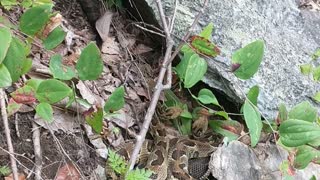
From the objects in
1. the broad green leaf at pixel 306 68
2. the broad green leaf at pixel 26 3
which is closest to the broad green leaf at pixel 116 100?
the broad green leaf at pixel 26 3

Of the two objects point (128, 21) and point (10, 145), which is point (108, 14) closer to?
point (128, 21)

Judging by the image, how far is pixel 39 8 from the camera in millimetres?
2627

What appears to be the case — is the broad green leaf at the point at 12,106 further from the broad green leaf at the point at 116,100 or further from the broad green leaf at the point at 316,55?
the broad green leaf at the point at 316,55

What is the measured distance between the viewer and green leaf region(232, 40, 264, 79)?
307 centimetres

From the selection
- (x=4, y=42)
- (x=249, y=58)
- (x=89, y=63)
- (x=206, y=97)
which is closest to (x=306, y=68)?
(x=206, y=97)

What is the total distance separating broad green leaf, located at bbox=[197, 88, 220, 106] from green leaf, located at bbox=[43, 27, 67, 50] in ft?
4.41

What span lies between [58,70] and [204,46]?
32.9 inches

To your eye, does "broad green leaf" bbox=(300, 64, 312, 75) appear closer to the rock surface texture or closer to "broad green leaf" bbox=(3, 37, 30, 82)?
the rock surface texture

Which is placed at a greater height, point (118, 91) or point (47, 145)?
point (118, 91)

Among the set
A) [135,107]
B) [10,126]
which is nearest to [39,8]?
[10,126]

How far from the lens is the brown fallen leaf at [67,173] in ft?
10.6

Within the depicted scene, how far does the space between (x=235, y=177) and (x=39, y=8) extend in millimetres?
1758

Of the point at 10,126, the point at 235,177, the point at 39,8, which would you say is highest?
the point at 39,8

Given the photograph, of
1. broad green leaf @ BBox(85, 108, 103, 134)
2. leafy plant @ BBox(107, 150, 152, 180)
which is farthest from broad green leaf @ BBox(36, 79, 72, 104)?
leafy plant @ BBox(107, 150, 152, 180)
